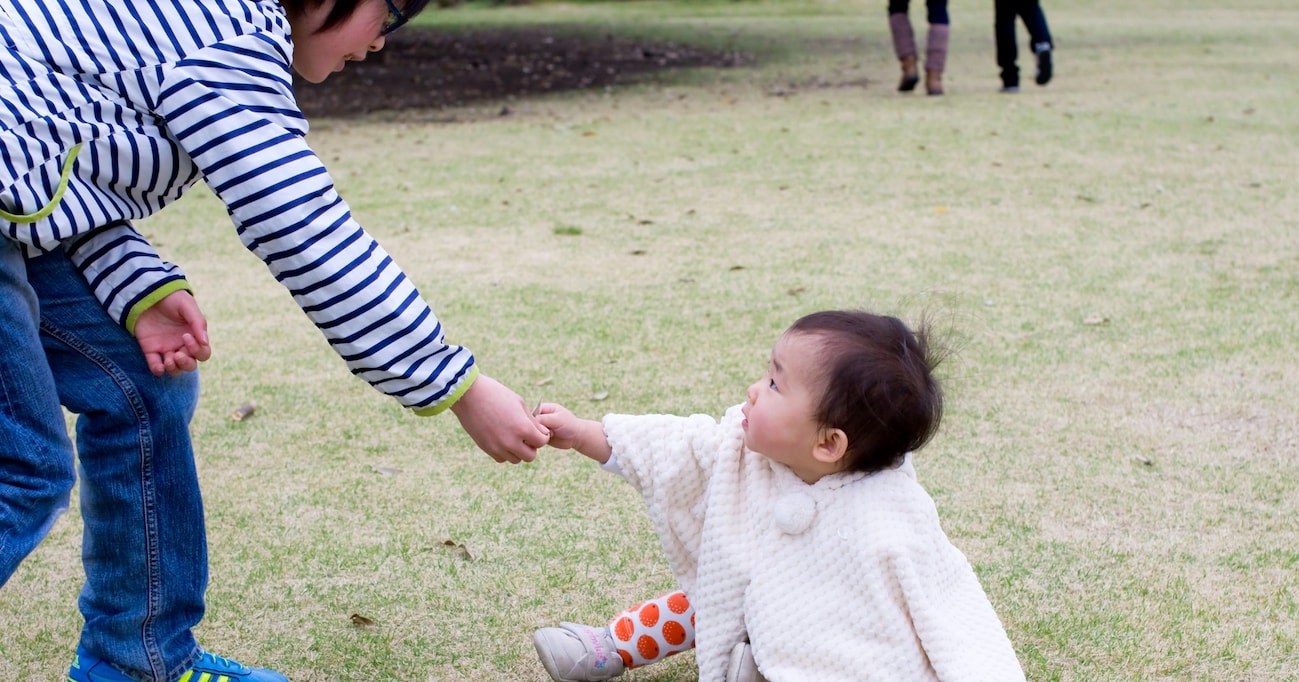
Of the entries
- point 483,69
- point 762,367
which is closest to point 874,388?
point 762,367

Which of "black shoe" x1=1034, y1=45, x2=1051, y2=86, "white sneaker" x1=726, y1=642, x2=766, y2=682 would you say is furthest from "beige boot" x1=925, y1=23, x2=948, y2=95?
"white sneaker" x1=726, y1=642, x2=766, y2=682

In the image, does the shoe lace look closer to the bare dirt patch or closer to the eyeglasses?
the eyeglasses

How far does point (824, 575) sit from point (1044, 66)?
31.4ft

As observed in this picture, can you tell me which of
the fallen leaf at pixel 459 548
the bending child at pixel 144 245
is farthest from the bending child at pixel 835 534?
the fallen leaf at pixel 459 548

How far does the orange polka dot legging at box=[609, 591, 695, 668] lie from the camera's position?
238 cm

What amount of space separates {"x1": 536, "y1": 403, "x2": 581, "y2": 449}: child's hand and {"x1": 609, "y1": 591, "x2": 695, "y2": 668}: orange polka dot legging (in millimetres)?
353

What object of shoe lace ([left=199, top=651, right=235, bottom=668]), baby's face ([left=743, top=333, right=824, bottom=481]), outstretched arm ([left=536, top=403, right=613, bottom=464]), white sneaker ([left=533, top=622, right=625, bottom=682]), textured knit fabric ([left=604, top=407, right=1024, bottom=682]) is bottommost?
white sneaker ([left=533, top=622, right=625, bottom=682])

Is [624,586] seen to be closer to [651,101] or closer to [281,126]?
[281,126]

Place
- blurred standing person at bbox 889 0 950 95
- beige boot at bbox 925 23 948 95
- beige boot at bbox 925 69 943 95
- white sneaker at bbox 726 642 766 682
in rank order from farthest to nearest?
beige boot at bbox 925 69 943 95 < beige boot at bbox 925 23 948 95 < blurred standing person at bbox 889 0 950 95 < white sneaker at bbox 726 642 766 682

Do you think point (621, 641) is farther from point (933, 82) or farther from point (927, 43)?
point (933, 82)

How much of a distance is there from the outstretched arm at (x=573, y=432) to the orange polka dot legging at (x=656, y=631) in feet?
0.96

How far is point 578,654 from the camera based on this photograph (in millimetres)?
2344

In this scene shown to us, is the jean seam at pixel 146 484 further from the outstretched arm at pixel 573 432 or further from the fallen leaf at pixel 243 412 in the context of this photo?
the fallen leaf at pixel 243 412

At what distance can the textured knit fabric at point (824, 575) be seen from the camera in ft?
6.62
